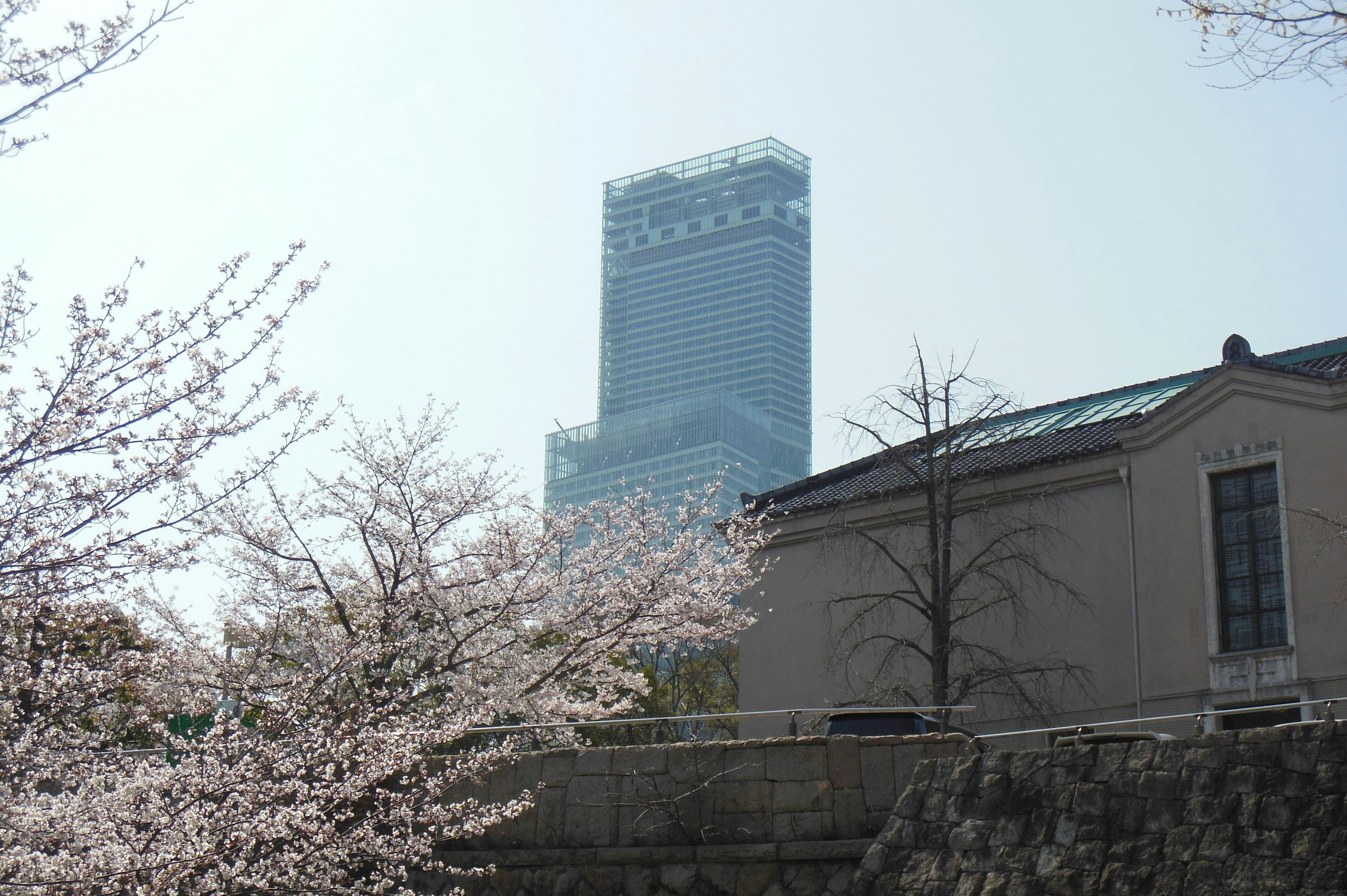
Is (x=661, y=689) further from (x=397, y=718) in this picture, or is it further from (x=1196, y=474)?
(x=397, y=718)

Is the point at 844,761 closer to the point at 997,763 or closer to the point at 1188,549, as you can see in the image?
the point at 997,763

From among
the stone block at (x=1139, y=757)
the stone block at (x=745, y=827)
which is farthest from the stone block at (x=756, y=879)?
the stone block at (x=1139, y=757)

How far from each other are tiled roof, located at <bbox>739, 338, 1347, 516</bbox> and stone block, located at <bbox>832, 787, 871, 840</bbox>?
7854mm

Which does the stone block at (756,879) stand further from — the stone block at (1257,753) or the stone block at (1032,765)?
the stone block at (1257,753)

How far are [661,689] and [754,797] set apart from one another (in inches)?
870

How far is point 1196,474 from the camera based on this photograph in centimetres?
2025

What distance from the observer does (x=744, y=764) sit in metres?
14.1

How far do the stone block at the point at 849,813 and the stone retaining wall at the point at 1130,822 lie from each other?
0.42 metres

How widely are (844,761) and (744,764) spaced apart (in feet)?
3.66

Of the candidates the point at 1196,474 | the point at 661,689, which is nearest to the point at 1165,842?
the point at 1196,474

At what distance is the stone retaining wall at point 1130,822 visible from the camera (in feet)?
35.0

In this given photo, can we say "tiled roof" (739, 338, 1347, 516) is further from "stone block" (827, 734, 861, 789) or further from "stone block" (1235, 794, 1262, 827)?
"stone block" (1235, 794, 1262, 827)

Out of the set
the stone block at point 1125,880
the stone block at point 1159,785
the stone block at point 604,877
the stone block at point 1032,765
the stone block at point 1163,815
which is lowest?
the stone block at point 604,877

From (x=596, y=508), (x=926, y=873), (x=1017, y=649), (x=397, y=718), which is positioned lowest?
(x=926, y=873)
